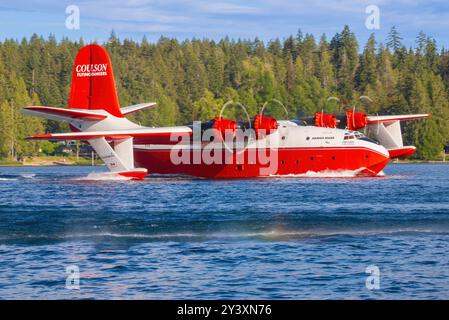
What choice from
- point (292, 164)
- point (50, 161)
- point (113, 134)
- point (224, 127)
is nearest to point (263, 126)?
point (224, 127)

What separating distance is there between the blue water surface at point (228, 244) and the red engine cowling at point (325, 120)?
17.9m

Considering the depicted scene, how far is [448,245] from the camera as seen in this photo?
1038 inches

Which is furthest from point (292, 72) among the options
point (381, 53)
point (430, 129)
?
point (430, 129)

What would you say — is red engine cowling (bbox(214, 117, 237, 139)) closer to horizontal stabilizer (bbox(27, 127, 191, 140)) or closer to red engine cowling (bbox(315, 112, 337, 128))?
horizontal stabilizer (bbox(27, 127, 191, 140))

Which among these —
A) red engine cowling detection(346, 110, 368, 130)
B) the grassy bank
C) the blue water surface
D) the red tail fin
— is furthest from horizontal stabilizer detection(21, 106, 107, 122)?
the grassy bank

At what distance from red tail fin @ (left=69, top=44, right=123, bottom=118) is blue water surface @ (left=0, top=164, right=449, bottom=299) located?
1964cm

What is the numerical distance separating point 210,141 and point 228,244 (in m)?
35.6

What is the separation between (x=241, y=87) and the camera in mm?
174625

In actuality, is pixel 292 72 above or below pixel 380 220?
above

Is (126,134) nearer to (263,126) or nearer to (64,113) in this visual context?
(64,113)

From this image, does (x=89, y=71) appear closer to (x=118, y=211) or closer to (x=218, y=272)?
(x=118, y=211)

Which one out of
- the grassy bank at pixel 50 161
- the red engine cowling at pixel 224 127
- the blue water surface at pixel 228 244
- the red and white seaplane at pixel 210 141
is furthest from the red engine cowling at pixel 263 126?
the grassy bank at pixel 50 161
